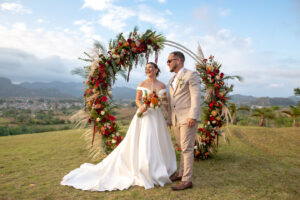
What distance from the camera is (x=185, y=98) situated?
457 cm

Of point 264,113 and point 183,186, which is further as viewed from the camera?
point 264,113

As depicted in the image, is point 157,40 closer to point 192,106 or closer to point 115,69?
point 115,69

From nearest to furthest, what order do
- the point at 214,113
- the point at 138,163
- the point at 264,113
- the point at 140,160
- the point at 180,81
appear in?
the point at 180,81 < the point at 140,160 < the point at 138,163 < the point at 214,113 < the point at 264,113

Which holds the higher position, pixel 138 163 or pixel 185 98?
pixel 185 98

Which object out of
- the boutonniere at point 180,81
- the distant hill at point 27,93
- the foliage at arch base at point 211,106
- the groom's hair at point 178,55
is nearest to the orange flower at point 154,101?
the boutonniere at point 180,81

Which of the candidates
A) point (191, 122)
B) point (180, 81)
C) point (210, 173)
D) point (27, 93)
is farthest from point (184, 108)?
point (27, 93)

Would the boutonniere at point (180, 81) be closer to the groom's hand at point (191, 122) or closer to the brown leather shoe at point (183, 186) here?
the groom's hand at point (191, 122)

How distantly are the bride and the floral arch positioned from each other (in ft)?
4.67

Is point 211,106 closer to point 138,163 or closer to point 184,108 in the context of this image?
point 184,108

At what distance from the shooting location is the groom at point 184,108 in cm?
431

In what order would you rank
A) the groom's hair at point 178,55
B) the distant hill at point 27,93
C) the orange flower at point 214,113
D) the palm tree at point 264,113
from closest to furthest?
1. the groom's hair at point 178,55
2. the orange flower at point 214,113
3. the palm tree at point 264,113
4. the distant hill at point 27,93

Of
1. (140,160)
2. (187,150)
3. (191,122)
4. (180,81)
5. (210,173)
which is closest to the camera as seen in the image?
(191,122)

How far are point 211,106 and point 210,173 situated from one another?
2.05m

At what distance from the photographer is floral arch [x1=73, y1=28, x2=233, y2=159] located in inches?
254
